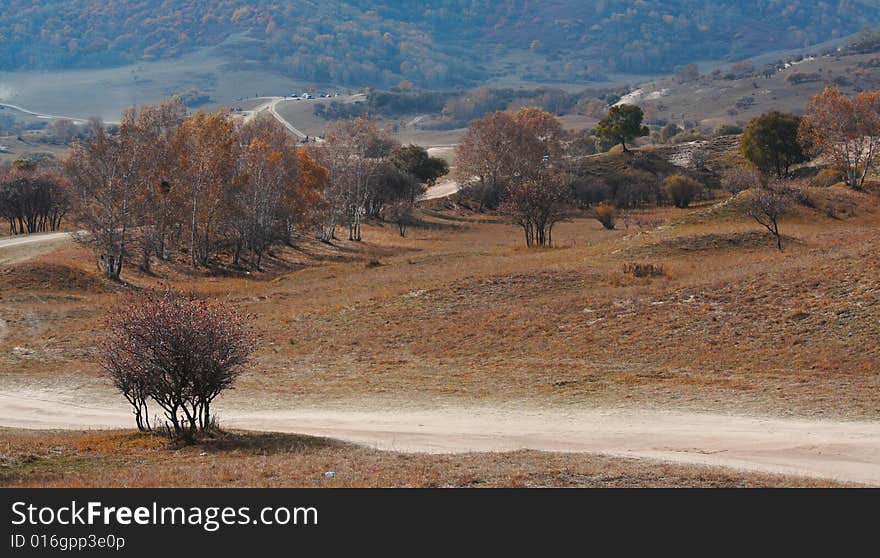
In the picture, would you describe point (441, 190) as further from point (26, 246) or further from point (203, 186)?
point (26, 246)

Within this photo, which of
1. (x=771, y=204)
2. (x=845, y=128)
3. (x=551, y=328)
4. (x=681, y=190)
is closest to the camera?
(x=551, y=328)

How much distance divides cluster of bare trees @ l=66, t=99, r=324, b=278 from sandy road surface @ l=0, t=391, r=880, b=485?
29773mm

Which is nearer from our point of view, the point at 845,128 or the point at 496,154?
the point at 845,128

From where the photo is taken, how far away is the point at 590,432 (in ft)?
67.3

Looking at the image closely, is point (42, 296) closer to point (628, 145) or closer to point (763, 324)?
point (763, 324)

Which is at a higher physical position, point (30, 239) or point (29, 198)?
point (29, 198)

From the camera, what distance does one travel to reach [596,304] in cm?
3478

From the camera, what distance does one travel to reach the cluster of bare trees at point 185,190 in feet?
175

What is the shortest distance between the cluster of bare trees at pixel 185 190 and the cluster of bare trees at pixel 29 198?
16475 mm

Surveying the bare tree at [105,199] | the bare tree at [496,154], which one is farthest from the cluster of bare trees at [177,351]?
Result: the bare tree at [496,154]

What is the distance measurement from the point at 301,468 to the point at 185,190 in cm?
4759

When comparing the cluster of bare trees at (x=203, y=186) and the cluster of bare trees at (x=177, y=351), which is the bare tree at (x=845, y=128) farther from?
the cluster of bare trees at (x=177, y=351)

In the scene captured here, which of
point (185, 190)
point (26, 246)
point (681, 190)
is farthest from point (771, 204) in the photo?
point (26, 246)
